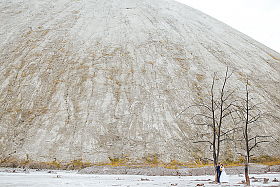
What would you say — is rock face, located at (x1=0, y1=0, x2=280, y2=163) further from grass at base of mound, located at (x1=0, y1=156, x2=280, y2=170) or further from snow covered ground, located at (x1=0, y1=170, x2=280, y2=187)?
snow covered ground, located at (x1=0, y1=170, x2=280, y2=187)

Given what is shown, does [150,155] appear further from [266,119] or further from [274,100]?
[274,100]

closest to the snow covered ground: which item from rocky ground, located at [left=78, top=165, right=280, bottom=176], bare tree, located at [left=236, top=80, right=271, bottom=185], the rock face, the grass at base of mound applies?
bare tree, located at [left=236, top=80, right=271, bottom=185]

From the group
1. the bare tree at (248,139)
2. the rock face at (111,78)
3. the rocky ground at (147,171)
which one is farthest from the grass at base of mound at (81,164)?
the bare tree at (248,139)

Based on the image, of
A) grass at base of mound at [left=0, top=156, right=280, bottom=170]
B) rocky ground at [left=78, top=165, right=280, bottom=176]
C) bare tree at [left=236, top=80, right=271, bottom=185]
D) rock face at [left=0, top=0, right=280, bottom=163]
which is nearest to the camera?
bare tree at [left=236, top=80, right=271, bottom=185]

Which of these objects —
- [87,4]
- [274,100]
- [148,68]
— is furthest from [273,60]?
→ [87,4]

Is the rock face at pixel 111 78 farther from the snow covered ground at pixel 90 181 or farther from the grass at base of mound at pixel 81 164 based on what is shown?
the snow covered ground at pixel 90 181

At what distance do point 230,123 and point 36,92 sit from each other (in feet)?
59.6

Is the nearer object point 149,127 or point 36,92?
point 149,127

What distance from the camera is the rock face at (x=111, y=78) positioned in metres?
17.4

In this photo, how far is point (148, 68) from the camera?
949 inches

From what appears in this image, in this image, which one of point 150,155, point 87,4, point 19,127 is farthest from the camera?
point 87,4

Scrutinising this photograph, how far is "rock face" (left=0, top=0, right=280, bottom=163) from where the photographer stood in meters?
17.4

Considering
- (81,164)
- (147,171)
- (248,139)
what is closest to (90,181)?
(147,171)

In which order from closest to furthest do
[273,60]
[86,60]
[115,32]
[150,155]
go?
[150,155]
[86,60]
[115,32]
[273,60]
